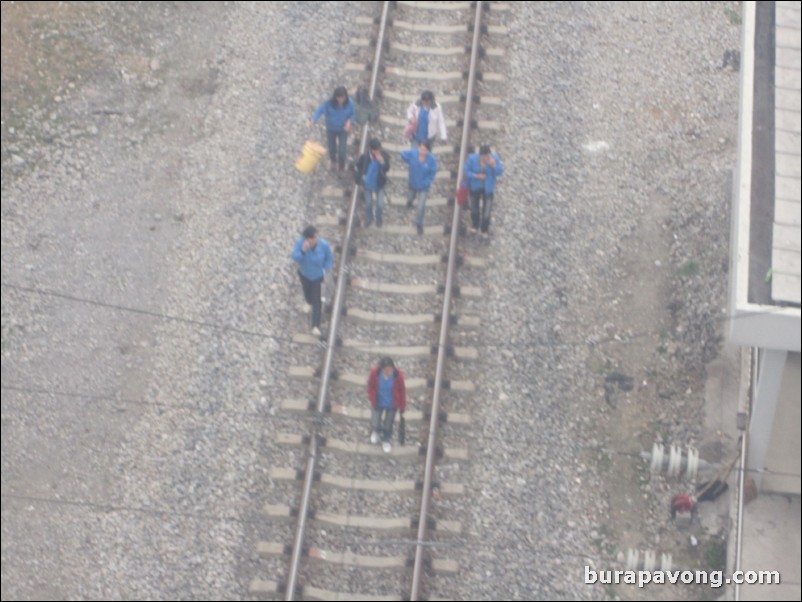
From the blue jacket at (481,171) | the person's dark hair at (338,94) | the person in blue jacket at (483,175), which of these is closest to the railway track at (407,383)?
the person in blue jacket at (483,175)

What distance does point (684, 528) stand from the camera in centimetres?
1290

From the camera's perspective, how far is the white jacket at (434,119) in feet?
48.8

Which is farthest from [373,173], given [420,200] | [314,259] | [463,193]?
[314,259]

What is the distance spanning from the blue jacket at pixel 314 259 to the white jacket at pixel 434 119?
2373mm

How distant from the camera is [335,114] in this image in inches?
588

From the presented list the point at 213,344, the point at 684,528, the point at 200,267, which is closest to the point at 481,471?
the point at 684,528

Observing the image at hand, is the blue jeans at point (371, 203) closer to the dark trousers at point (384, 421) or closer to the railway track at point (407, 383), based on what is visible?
the railway track at point (407, 383)

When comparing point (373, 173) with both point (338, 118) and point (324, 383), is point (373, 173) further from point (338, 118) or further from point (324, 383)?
point (324, 383)

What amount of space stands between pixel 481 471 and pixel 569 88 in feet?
19.6

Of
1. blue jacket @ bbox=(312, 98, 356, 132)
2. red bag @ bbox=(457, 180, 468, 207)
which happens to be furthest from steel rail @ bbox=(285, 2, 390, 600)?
red bag @ bbox=(457, 180, 468, 207)

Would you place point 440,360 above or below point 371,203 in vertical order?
below

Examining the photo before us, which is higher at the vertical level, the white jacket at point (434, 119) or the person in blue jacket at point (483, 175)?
the white jacket at point (434, 119)

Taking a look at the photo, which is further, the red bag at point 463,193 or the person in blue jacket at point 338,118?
the person in blue jacket at point 338,118

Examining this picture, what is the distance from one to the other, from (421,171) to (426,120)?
74cm
